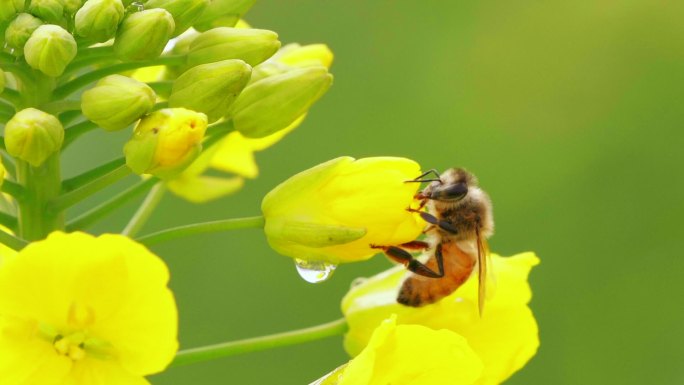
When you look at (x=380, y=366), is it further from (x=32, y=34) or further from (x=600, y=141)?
(x=600, y=141)

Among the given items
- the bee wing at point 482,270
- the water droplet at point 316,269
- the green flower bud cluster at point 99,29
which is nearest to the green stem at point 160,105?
the green flower bud cluster at point 99,29

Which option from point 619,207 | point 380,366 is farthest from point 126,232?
point 619,207

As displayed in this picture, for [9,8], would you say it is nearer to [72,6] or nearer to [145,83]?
[72,6]

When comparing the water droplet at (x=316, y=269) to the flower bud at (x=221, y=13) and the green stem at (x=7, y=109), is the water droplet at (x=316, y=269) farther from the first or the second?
the green stem at (x=7, y=109)

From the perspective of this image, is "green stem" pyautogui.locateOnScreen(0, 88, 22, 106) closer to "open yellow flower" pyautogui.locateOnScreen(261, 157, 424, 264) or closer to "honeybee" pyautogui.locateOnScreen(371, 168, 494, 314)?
"open yellow flower" pyautogui.locateOnScreen(261, 157, 424, 264)

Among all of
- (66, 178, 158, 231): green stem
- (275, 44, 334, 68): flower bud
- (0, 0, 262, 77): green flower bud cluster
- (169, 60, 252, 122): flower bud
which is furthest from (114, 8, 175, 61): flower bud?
(275, 44, 334, 68): flower bud
